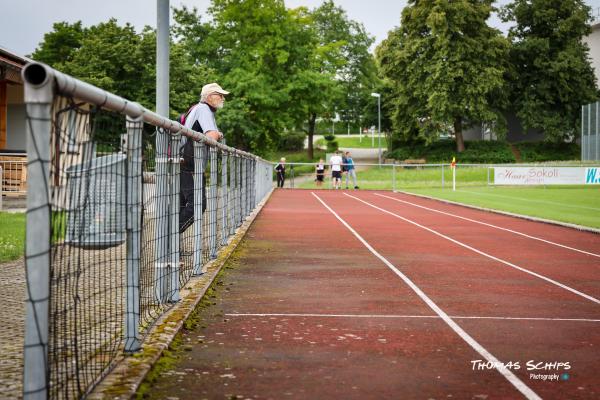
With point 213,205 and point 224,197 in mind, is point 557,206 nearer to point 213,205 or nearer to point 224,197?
point 224,197

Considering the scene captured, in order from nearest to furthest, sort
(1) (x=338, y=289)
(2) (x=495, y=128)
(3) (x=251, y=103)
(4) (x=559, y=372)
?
(4) (x=559, y=372) → (1) (x=338, y=289) → (3) (x=251, y=103) → (2) (x=495, y=128)

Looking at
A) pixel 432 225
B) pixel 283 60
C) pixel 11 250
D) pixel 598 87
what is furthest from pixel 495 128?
→ pixel 11 250

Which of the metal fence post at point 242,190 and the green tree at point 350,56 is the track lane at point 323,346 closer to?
the metal fence post at point 242,190

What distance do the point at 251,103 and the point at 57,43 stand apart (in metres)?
24.1

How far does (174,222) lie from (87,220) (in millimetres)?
2498

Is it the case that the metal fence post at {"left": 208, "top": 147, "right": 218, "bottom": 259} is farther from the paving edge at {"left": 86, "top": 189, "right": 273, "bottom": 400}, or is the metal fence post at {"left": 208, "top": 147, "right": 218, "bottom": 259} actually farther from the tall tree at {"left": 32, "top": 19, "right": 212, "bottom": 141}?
the tall tree at {"left": 32, "top": 19, "right": 212, "bottom": 141}

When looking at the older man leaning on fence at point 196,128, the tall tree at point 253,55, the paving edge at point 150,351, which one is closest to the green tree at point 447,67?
the tall tree at point 253,55

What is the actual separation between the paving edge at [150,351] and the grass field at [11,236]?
278cm

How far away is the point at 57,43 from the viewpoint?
2613 inches

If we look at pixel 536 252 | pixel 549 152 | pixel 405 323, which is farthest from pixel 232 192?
pixel 549 152

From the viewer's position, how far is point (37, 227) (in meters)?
3.11

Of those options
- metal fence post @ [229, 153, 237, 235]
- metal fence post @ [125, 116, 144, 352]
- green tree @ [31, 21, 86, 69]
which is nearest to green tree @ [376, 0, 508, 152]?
green tree @ [31, 21, 86, 69]

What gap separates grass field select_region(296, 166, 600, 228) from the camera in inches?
854

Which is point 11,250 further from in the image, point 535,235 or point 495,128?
point 495,128
